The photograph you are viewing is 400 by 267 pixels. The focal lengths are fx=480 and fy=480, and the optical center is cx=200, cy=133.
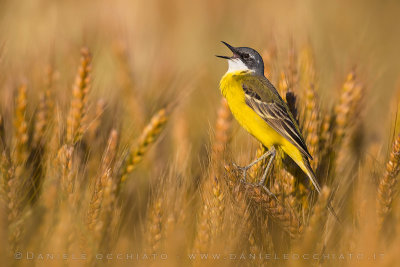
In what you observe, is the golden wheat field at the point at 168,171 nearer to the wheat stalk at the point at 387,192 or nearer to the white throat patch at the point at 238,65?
the wheat stalk at the point at 387,192

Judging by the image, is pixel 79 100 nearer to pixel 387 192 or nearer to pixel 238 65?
pixel 238 65

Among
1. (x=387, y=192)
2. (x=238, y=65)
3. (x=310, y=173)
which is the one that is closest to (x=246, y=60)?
(x=238, y=65)

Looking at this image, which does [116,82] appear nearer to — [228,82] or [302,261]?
[228,82]

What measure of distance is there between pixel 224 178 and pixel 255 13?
482 centimetres

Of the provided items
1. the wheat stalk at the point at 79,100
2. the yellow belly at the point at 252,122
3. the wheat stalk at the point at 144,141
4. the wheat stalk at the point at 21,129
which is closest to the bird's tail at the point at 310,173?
the yellow belly at the point at 252,122

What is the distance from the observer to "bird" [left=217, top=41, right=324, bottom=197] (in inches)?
133

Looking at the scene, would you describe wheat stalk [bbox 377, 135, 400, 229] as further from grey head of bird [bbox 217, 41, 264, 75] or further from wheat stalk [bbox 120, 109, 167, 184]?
grey head of bird [bbox 217, 41, 264, 75]

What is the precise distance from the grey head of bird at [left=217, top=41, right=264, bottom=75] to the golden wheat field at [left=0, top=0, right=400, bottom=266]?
37cm

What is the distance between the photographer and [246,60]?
174 inches

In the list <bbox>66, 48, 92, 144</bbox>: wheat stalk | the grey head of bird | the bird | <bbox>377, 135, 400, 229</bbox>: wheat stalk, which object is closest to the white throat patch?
the grey head of bird

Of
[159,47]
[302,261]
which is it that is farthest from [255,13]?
[302,261]

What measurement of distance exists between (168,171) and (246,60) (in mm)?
1471

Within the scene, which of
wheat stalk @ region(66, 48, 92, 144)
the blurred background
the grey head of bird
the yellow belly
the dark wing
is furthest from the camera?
the grey head of bird

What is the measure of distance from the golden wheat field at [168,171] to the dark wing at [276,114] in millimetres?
84
